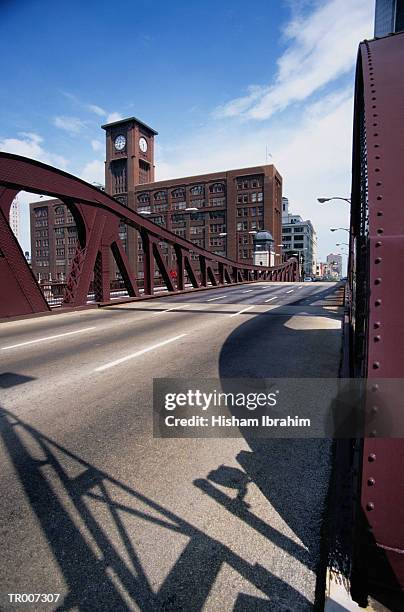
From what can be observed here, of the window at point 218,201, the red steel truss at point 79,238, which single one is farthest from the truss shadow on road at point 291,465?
the window at point 218,201

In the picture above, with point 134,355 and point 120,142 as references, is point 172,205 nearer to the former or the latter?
point 120,142

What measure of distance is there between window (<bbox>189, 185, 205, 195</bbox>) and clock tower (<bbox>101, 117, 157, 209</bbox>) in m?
21.4

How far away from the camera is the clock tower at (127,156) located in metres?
111

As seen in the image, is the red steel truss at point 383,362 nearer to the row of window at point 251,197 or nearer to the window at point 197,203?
the row of window at point 251,197

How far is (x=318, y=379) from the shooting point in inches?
241

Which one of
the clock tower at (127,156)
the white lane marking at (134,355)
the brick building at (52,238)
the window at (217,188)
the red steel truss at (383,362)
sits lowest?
the white lane marking at (134,355)

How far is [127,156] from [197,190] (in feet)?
92.3

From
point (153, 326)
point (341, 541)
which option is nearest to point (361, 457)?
point (341, 541)

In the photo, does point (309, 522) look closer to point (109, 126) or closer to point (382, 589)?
point (382, 589)

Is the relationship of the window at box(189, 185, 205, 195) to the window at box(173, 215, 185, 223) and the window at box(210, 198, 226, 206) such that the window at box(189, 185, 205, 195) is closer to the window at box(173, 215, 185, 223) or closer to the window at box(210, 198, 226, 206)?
the window at box(210, 198, 226, 206)

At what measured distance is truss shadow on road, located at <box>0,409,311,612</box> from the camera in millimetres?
2029

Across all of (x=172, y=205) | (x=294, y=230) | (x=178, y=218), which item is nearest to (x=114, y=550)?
(x=178, y=218)

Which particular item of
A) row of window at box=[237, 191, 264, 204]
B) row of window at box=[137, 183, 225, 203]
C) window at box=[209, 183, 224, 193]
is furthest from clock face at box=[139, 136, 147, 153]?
row of window at box=[237, 191, 264, 204]

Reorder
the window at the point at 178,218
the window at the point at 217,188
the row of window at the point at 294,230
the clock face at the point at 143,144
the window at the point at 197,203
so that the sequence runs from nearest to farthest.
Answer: the window at the point at 217,188
the window at the point at 197,203
the window at the point at 178,218
the clock face at the point at 143,144
the row of window at the point at 294,230
